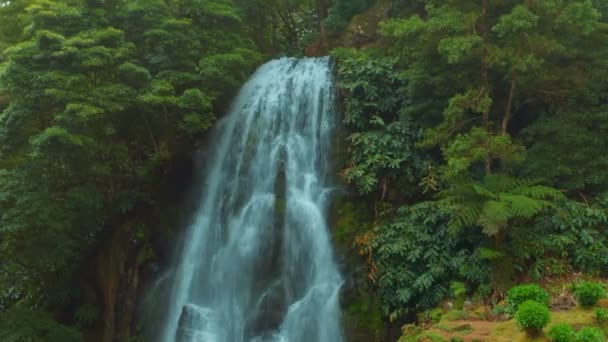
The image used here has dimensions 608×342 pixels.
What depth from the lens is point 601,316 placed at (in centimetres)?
639

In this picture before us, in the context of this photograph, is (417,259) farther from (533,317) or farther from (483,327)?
(533,317)

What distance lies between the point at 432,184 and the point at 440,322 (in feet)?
10.5

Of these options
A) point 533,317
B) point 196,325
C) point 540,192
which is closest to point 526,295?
point 533,317

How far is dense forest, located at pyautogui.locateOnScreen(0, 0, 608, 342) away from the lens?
8711 millimetres

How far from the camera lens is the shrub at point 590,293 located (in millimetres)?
6781

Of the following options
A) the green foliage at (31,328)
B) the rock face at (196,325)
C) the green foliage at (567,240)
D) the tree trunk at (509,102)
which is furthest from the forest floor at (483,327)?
the green foliage at (31,328)

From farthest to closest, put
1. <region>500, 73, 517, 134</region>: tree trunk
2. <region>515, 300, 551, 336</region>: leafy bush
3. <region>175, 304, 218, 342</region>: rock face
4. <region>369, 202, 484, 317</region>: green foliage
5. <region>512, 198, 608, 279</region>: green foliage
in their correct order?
<region>175, 304, 218, 342</region>: rock face < <region>500, 73, 517, 134</region>: tree trunk < <region>369, 202, 484, 317</region>: green foliage < <region>512, 198, 608, 279</region>: green foliage < <region>515, 300, 551, 336</region>: leafy bush

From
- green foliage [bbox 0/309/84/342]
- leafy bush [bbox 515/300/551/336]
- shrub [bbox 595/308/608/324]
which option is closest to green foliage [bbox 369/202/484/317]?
shrub [bbox 595/308/608/324]

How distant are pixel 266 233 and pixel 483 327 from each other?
5.08 metres

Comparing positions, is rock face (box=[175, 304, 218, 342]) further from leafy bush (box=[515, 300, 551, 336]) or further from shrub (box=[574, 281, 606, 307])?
shrub (box=[574, 281, 606, 307])

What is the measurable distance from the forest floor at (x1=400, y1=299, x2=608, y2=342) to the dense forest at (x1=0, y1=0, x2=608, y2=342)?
9cm

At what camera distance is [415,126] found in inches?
436

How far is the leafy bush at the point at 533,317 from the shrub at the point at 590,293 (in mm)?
1069

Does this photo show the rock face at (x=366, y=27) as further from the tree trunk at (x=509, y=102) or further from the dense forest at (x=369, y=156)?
the tree trunk at (x=509, y=102)
